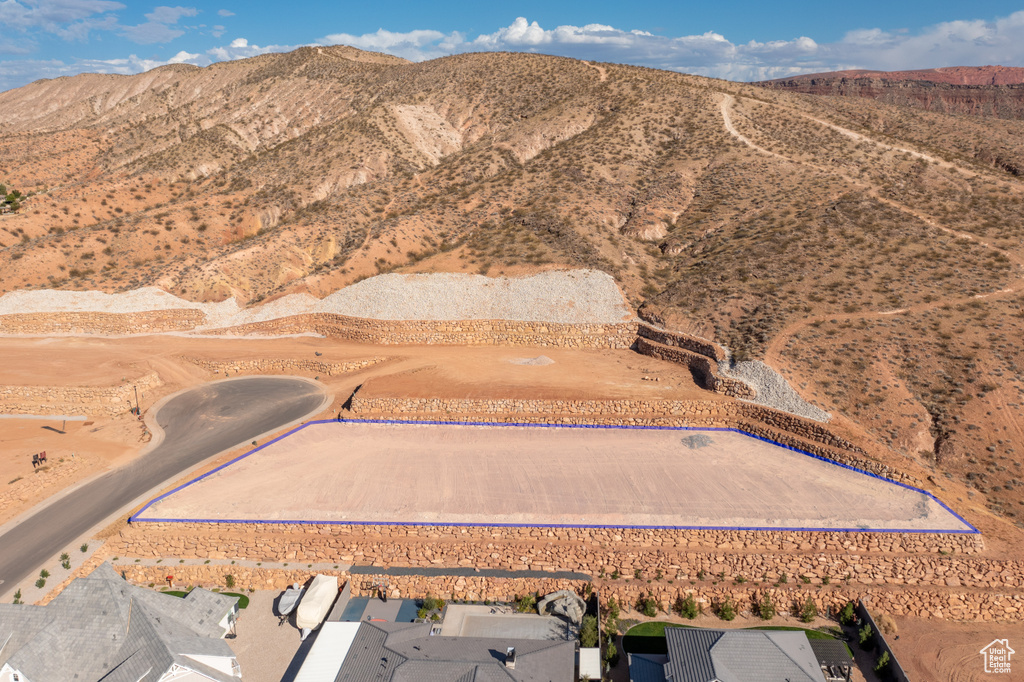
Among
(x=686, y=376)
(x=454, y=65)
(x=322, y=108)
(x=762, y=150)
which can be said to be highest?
(x=454, y=65)

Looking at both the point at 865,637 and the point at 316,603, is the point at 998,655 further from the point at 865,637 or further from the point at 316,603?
the point at 316,603

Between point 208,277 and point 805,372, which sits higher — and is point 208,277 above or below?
above

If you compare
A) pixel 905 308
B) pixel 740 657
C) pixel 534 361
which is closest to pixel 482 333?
pixel 534 361

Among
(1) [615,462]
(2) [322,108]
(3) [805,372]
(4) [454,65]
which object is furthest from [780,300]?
(2) [322,108]

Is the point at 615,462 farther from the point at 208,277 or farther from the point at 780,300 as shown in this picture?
the point at 208,277

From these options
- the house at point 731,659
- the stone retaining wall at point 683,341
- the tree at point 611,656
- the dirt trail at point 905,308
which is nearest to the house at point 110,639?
the tree at point 611,656

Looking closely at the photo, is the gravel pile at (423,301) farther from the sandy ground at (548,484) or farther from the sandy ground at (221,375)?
the sandy ground at (548,484)

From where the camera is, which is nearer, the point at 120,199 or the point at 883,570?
the point at 883,570

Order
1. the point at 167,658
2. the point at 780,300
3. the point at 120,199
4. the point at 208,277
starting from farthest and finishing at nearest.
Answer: the point at 120,199 < the point at 208,277 < the point at 780,300 < the point at 167,658
